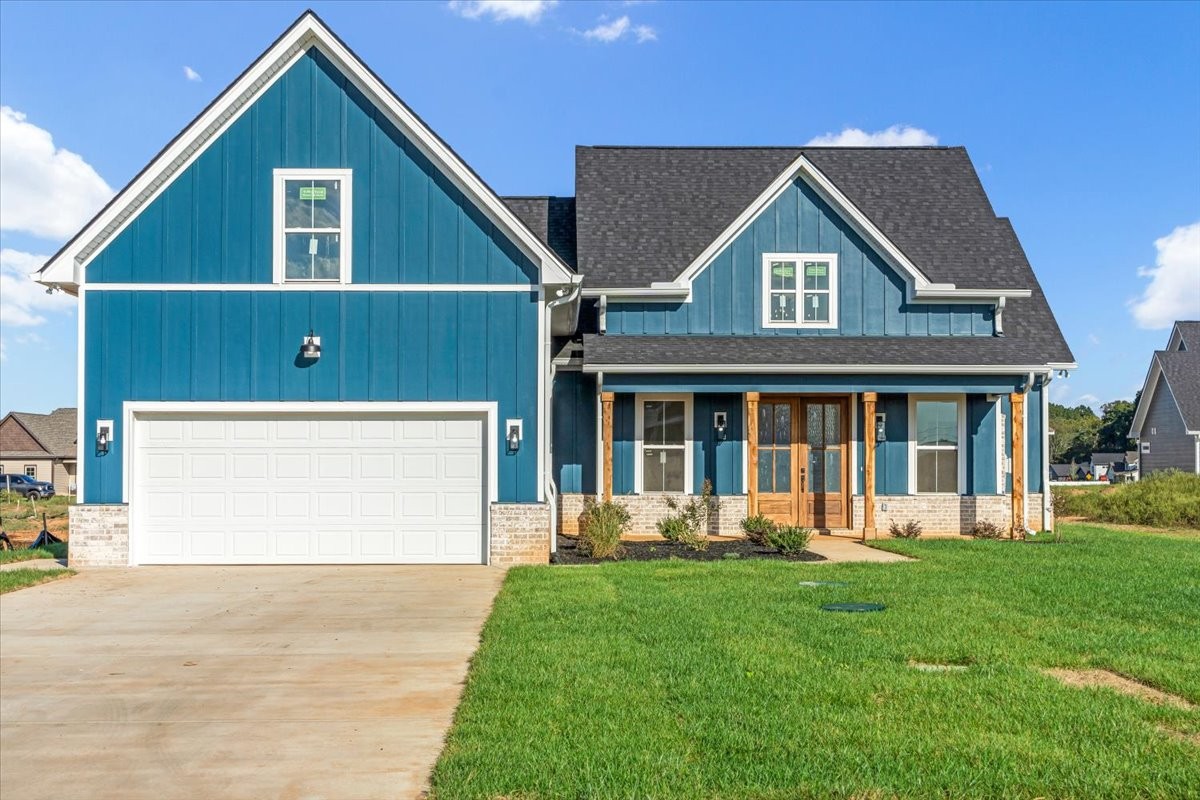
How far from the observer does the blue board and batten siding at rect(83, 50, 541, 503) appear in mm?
14742

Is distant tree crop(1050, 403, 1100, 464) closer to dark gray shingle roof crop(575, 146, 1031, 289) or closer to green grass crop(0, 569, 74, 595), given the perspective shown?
dark gray shingle roof crop(575, 146, 1031, 289)

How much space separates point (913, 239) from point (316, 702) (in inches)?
643

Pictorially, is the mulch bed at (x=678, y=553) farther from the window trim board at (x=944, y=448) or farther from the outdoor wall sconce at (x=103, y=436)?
the outdoor wall sconce at (x=103, y=436)

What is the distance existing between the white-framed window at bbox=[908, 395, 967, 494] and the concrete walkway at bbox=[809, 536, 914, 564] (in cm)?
218

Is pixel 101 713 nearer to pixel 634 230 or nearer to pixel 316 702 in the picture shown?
pixel 316 702

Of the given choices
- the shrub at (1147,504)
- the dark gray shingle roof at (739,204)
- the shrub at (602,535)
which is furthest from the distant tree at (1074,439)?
the shrub at (602,535)

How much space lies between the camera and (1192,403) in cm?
3541

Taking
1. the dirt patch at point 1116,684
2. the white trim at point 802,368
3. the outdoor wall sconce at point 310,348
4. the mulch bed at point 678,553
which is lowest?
the mulch bed at point 678,553

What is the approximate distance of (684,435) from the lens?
18.6 m

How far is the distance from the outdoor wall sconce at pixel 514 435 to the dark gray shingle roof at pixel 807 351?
9.27 feet

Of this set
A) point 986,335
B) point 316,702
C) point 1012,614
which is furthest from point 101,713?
point 986,335

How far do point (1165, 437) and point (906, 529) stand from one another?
2494 centimetres

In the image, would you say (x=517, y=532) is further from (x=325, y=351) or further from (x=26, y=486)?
(x=26, y=486)

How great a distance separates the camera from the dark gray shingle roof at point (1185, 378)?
35031 mm
